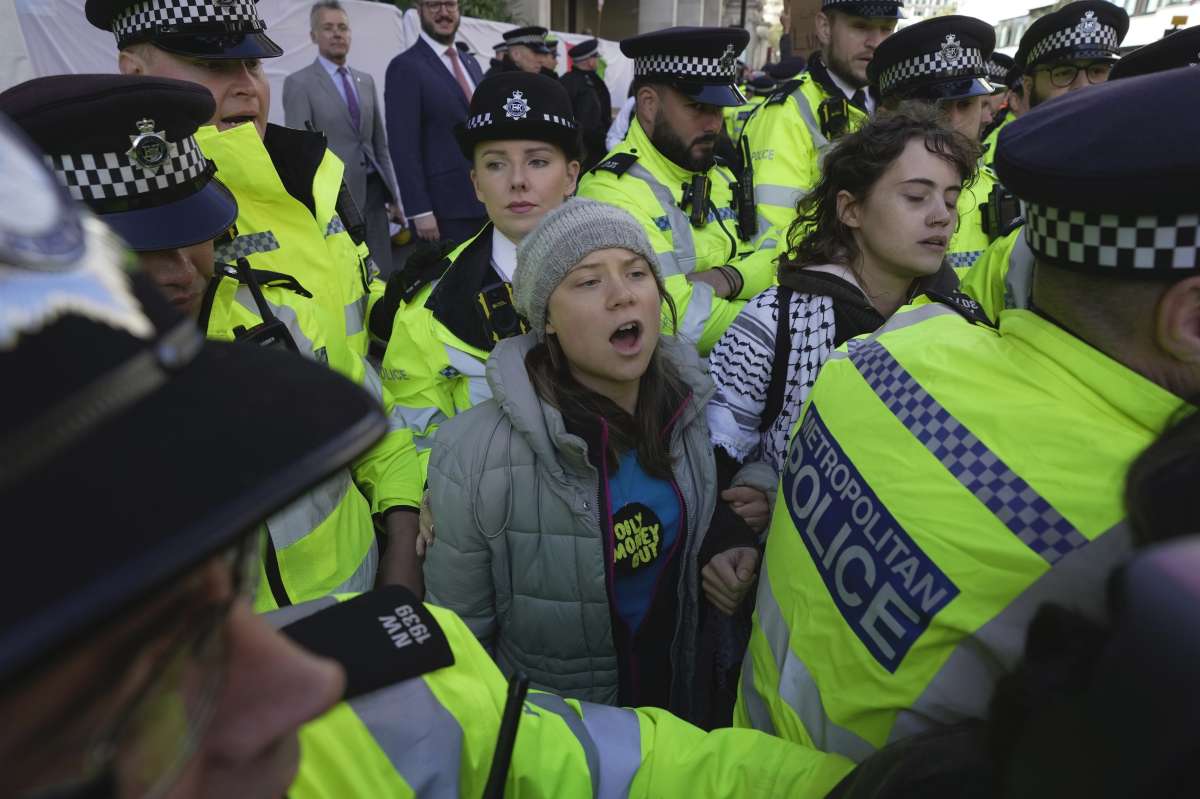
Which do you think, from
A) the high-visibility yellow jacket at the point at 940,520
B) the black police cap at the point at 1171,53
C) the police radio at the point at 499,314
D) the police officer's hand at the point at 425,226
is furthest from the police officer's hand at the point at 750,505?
the police officer's hand at the point at 425,226

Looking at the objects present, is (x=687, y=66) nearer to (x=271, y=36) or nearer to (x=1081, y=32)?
(x=1081, y=32)

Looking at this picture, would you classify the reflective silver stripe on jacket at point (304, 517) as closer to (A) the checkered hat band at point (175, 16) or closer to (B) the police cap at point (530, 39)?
(A) the checkered hat band at point (175, 16)

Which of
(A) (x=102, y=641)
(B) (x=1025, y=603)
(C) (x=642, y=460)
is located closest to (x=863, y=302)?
(C) (x=642, y=460)

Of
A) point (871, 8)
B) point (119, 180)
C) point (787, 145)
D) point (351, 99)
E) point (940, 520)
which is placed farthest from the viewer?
point (351, 99)

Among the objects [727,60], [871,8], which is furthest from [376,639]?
[871,8]

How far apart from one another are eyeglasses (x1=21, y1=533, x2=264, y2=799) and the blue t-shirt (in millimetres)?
1338

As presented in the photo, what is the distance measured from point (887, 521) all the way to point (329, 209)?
7.51ft

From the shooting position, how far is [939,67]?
3.76 meters

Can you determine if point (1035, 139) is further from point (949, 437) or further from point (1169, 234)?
point (949, 437)

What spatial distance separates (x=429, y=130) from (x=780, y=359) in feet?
15.3

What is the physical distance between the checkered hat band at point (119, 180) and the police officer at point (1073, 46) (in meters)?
4.48

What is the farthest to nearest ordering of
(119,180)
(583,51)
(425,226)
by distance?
(583,51)
(425,226)
(119,180)

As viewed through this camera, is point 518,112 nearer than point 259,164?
No

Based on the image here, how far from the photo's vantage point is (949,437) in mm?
1204
